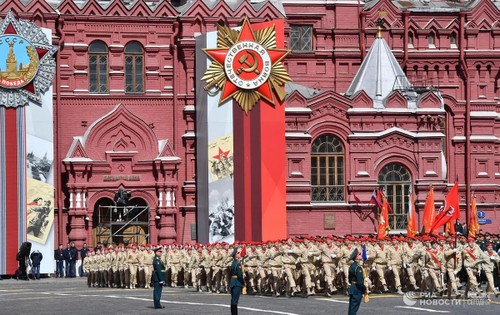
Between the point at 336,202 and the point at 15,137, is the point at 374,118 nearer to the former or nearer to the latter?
the point at 336,202

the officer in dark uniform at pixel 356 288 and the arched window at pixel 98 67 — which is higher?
the arched window at pixel 98 67

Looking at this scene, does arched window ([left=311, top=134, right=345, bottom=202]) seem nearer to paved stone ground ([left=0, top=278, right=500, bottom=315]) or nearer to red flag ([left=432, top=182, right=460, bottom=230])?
red flag ([left=432, top=182, right=460, bottom=230])

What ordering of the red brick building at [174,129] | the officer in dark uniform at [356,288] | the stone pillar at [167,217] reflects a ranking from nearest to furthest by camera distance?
the officer in dark uniform at [356,288], the red brick building at [174,129], the stone pillar at [167,217]

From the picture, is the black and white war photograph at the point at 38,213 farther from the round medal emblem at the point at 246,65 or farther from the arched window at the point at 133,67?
the round medal emblem at the point at 246,65

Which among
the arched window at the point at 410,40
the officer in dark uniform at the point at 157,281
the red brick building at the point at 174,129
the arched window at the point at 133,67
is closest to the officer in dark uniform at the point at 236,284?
the officer in dark uniform at the point at 157,281

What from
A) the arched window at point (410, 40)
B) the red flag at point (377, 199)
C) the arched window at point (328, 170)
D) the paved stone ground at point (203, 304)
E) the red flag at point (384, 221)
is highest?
the arched window at point (410, 40)

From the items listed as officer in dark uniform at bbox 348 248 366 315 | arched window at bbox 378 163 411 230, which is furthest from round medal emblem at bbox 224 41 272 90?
officer in dark uniform at bbox 348 248 366 315

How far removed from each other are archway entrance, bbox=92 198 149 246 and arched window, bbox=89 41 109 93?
4738 millimetres

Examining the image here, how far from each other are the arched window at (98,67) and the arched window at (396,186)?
12312mm

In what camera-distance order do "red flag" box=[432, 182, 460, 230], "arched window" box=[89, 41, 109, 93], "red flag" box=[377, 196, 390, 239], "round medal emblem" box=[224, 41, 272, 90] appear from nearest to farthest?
"red flag" box=[432, 182, 460, 230]
"red flag" box=[377, 196, 390, 239]
"round medal emblem" box=[224, 41, 272, 90]
"arched window" box=[89, 41, 109, 93]

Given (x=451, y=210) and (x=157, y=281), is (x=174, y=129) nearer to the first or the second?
(x=451, y=210)

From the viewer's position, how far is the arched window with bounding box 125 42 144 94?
61906 mm

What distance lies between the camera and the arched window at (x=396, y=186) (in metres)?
62.0

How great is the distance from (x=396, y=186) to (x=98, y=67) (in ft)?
44.4
